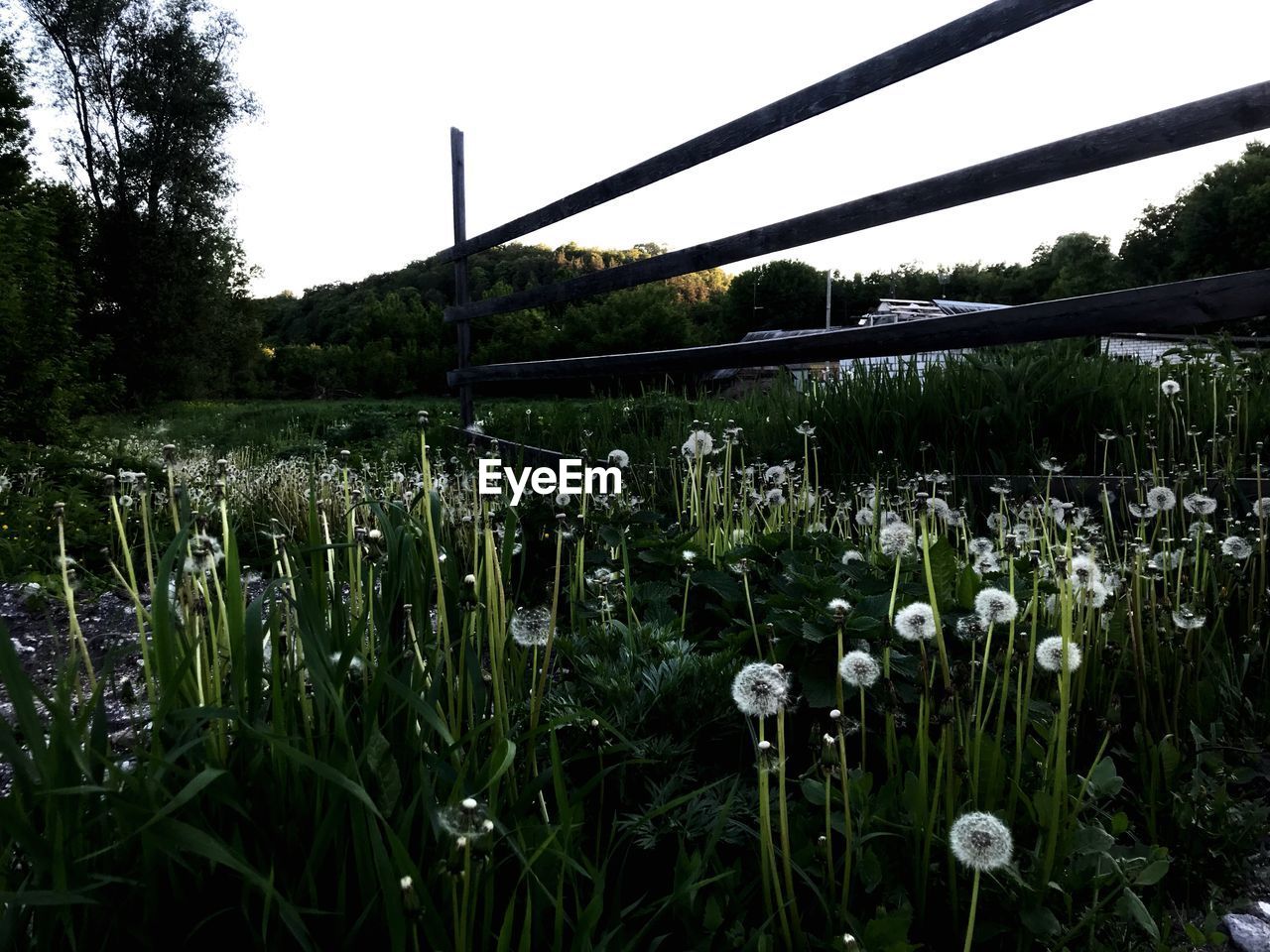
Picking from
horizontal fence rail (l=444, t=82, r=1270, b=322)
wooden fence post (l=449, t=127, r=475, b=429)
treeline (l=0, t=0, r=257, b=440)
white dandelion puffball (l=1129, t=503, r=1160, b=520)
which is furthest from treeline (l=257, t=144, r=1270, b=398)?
white dandelion puffball (l=1129, t=503, r=1160, b=520)

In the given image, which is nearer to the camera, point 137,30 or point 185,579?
point 185,579

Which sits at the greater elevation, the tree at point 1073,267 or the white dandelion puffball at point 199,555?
the tree at point 1073,267

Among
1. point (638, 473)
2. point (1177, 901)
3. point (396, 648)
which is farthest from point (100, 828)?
point (638, 473)

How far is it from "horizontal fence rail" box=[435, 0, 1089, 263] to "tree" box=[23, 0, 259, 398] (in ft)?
77.5

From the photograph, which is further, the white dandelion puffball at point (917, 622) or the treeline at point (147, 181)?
the treeline at point (147, 181)

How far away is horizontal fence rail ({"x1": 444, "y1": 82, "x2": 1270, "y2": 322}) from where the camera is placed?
2359 mm

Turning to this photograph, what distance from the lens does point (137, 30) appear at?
2308 centimetres

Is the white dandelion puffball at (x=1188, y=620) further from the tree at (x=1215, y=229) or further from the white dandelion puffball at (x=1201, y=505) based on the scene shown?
the tree at (x=1215, y=229)

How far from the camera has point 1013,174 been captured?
2.85 m

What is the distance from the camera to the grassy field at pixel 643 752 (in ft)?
3.08

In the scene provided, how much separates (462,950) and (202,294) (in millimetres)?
27876

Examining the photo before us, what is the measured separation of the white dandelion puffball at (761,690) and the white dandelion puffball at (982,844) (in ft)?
0.80

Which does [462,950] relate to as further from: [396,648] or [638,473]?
[638,473]

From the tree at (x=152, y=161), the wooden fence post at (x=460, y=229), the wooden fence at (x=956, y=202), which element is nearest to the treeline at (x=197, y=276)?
the tree at (x=152, y=161)
